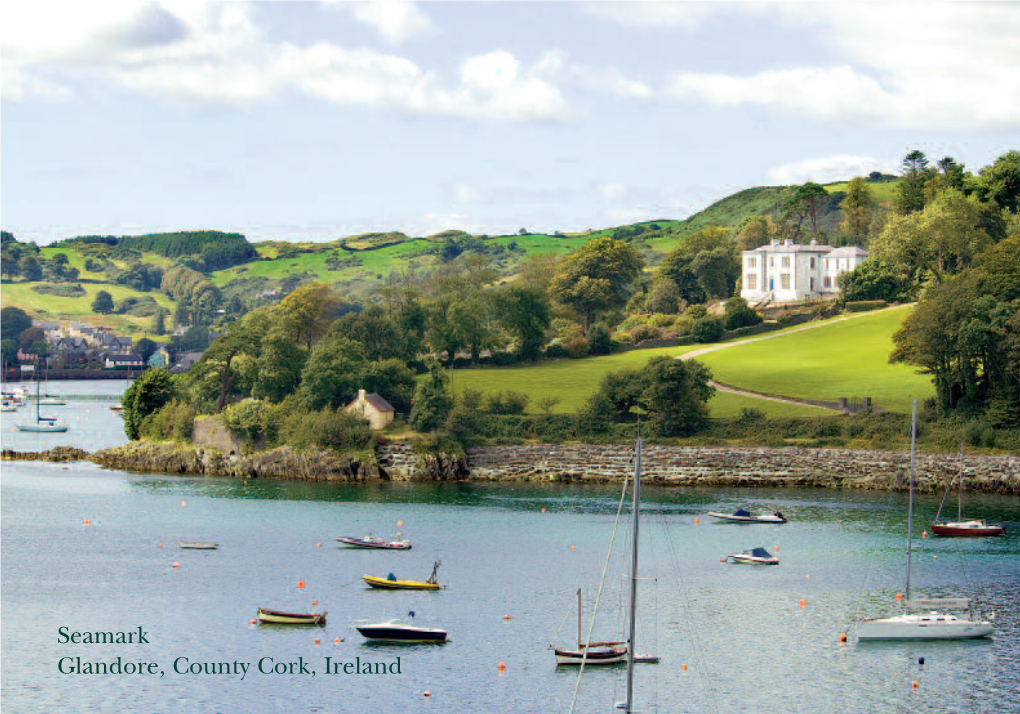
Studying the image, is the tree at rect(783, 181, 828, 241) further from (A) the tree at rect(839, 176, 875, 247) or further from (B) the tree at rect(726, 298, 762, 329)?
(B) the tree at rect(726, 298, 762, 329)

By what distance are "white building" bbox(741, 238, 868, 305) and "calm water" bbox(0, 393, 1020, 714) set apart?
6942cm

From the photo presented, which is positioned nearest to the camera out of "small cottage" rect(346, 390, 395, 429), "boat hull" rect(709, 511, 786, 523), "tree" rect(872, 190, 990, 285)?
"boat hull" rect(709, 511, 786, 523)

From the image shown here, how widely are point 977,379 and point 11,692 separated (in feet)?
257

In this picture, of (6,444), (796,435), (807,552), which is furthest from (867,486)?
(6,444)

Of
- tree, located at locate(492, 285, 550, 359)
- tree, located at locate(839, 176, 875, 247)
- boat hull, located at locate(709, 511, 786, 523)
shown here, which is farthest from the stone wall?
tree, located at locate(839, 176, 875, 247)

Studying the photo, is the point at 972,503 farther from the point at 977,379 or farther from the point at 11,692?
the point at 11,692

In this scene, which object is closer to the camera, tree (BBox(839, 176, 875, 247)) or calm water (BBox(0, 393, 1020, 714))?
calm water (BBox(0, 393, 1020, 714))

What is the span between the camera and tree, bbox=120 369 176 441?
117250 millimetres

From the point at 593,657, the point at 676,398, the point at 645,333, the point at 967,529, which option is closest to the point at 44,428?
the point at 645,333

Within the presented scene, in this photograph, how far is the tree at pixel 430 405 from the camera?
343 feet

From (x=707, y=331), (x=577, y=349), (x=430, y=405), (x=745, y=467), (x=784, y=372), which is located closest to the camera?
(x=745, y=467)

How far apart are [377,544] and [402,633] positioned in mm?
19328

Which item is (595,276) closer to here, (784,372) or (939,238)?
(939,238)

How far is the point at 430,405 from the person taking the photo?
105 meters
